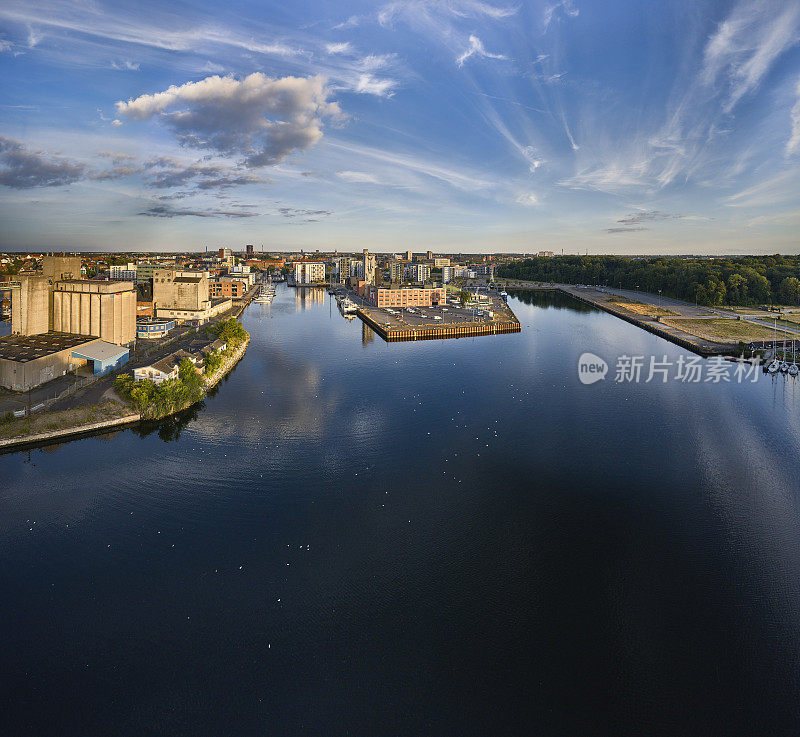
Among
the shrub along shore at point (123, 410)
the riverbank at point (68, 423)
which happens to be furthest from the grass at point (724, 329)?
the riverbank at point (68, 423)

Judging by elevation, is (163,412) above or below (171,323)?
below

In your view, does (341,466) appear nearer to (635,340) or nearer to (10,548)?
(10,548)

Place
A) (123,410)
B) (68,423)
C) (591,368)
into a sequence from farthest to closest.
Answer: (591,368), (123,410), (68,423)

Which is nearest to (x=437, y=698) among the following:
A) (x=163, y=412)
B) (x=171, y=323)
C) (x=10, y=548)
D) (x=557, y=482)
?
(x=557, y=482)

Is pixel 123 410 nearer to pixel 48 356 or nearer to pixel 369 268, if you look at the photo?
pixel 48 356

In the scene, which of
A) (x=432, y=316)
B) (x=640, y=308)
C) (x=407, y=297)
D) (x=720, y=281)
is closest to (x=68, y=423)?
(x=432, y=316)
